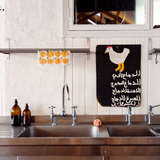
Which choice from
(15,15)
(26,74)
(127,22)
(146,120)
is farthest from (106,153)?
(15,15)

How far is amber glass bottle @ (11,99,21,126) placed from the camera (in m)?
1.86

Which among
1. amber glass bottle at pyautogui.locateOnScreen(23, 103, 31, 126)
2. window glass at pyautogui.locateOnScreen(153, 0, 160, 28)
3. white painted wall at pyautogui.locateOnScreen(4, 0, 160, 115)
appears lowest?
amber glass bottle at pyautogui.locateOnScreen(23, 103, 31, 126)

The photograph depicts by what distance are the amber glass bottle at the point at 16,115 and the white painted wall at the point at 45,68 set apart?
0.11 m

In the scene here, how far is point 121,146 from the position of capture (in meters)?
1.44

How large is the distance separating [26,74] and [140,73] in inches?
46.7

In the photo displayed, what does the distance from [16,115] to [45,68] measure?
549mm

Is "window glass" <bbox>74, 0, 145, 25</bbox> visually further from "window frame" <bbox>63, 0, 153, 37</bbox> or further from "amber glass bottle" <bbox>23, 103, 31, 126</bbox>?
"amber glass bottle" <bbox>23, 103, 31, 126</bbox>

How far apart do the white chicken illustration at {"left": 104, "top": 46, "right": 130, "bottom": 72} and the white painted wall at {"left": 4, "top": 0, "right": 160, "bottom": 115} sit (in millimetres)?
86

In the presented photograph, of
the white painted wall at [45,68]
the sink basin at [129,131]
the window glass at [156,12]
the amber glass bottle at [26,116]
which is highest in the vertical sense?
the window glass at [156,12]

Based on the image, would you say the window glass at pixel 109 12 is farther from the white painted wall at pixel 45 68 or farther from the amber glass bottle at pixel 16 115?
the amber glass bottle at pixel 16 115

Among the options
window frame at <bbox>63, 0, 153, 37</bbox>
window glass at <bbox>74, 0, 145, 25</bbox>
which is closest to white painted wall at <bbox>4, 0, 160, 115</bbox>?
window frame at <bbox>63, 0, 153, 37</bbox>

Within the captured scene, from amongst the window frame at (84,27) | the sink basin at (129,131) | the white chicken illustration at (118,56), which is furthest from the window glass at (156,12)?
the sink basin at (129,131)

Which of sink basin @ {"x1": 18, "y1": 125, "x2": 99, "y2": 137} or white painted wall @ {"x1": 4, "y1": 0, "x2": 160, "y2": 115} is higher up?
white painted wall @ {"x1": 4, "y1": 0, "x2": 160, "y2": 115}

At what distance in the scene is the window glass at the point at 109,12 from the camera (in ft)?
6.70
